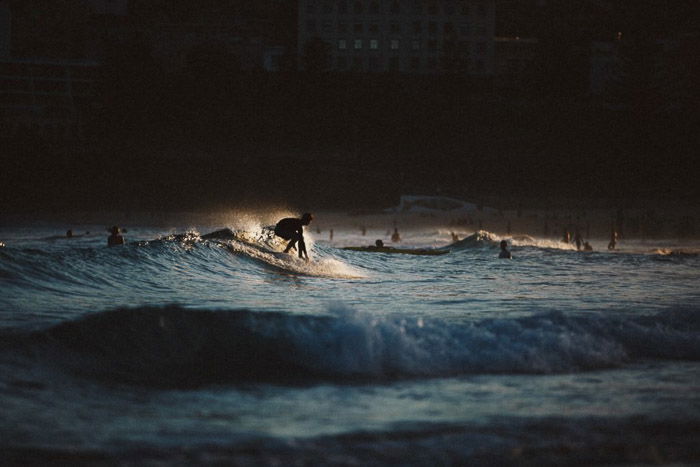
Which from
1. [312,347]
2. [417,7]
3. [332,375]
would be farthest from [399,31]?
[332,375]

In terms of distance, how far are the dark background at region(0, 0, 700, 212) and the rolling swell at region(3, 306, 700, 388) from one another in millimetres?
68112

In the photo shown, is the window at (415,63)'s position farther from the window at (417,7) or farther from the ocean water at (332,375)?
the ocean water at (332,375)

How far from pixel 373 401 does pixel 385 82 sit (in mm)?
109240

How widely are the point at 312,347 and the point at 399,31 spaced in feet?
410

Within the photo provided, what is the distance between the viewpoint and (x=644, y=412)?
28.8 ft

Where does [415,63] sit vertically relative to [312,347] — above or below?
above

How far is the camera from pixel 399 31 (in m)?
132

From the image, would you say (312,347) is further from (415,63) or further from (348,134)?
(415,63)

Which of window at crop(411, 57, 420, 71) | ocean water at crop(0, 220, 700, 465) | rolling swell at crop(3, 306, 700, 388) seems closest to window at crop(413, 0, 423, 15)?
window at crop(411, 57, 420, 71)

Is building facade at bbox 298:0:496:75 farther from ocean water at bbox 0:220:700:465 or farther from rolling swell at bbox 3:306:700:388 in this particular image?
rolling swell at bbox 3:306:700:388

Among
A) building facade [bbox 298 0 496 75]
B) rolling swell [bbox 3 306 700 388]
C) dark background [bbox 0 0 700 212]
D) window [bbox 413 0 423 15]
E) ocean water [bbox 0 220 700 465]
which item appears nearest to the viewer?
ocean water [bbox 0 220 700 465]

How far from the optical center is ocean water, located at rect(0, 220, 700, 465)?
764cm

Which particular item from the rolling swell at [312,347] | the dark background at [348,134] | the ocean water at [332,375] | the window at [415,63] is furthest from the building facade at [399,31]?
the rolling swell at [312,347]

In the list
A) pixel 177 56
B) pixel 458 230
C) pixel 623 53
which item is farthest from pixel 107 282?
pixel 177 56
